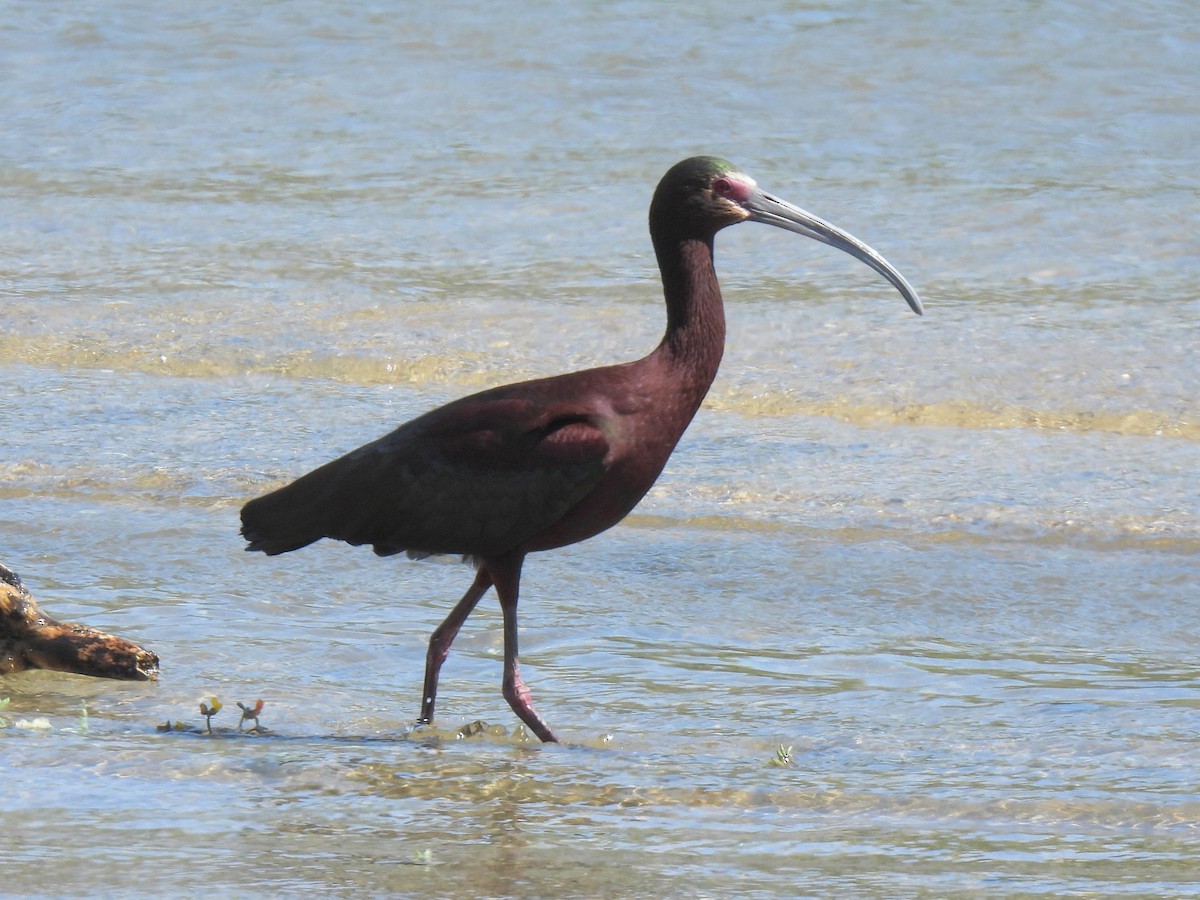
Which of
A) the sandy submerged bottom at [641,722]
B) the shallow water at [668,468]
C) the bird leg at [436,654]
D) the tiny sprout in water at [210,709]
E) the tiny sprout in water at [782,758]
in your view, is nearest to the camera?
the sandy submerged bottom at [641,722]

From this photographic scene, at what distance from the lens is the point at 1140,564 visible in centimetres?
658

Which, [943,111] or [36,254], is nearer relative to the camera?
[36,254]

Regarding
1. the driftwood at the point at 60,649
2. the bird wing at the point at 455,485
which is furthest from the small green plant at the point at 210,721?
the bird wing at the point at 455,485

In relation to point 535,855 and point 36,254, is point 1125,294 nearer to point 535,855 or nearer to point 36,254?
point 36,254

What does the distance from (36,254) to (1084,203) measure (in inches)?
244

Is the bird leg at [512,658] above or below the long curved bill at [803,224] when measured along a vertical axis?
below

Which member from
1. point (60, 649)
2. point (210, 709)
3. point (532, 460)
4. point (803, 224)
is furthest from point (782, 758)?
point (60, 649)

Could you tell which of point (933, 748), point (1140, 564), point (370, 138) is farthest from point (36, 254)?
point (933, 748)

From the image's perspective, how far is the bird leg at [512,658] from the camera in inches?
193

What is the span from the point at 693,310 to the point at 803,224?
50cm

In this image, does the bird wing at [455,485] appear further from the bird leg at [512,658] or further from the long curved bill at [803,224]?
the long curved bill at [803,224]

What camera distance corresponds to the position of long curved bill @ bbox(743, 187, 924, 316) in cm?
530

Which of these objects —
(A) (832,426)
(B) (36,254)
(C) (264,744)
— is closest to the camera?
(C) (264,744)

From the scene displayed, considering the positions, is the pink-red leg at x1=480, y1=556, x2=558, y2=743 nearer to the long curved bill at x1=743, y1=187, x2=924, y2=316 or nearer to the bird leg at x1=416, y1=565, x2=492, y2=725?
the bird leg at x1=416, y1=565, x2=492, y2=725
